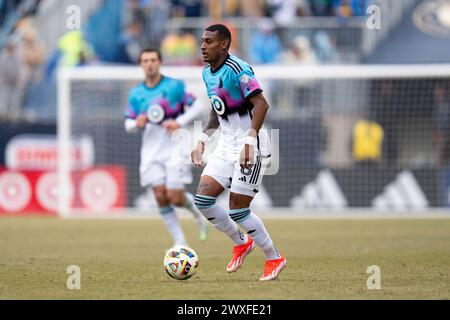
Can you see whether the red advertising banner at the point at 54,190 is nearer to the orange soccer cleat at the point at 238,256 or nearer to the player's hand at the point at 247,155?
the orange soccer cleat at the point at 238,256

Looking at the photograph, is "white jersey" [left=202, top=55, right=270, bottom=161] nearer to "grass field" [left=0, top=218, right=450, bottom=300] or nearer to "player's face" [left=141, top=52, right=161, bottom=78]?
"grass field" [left=0, top=218, right=450, bottom=300]

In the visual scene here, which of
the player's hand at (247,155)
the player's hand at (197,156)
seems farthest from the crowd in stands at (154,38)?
the player's hand at (247,155)

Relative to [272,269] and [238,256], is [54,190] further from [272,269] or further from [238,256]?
[272,269]

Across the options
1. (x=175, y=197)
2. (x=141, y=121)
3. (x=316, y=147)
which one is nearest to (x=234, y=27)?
(x=316, y=147)

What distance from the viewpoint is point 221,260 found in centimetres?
1247

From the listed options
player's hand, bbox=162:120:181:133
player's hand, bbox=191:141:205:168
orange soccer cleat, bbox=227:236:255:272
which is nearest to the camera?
player's hand, bbox=191:141:205:168

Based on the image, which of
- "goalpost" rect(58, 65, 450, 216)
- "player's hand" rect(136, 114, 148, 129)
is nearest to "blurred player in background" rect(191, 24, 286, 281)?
"player's hand" rect(136, 114, 148, 129)

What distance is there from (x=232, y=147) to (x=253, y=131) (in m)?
0.62

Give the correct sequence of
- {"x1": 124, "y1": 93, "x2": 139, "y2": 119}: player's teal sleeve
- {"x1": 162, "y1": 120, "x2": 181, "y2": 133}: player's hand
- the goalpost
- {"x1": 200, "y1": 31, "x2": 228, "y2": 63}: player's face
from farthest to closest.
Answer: the goalpost, {"x1": 124, "y1": 93, "x2": 139, "y2": 119}: player's teal sleeve, {"x1": 162, "y1": 120, "x2": 181, "y2": 133}: player's hand, {"x1": 200, "y1": 31, "x2": 228, "y2": 63}: player's face

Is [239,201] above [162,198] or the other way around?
above

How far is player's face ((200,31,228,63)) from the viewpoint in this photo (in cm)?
991

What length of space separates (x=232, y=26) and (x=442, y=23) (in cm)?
547

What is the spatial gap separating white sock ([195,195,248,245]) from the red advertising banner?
448 inches

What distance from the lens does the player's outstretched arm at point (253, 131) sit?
31.3 ft
